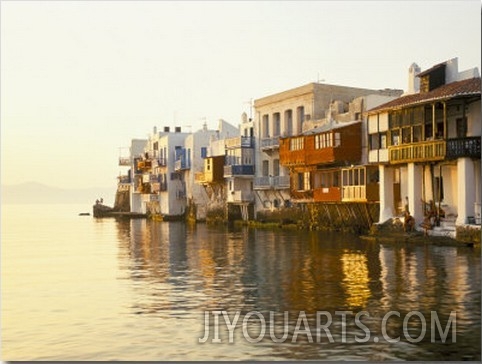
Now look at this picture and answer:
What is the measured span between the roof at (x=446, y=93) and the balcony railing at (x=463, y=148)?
2674mm

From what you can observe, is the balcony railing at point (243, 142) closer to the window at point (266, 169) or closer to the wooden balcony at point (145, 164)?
the window at point (266, 169)

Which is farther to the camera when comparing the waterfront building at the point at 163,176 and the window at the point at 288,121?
the waterfront building at the point at 163,176

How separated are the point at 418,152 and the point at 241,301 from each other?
1047 inches

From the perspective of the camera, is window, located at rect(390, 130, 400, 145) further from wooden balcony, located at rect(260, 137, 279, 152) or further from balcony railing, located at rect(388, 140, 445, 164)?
wooden balcony, located at rect(260, 137, 279, 152)

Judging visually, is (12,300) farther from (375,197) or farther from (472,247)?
(375,197)

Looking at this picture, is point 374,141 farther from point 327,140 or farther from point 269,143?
point 269,143

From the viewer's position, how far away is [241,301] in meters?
23.9

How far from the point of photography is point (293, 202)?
2771 inches

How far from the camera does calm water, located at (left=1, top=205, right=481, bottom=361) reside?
17.1 metres

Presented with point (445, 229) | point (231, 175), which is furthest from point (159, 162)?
point (445, 229)

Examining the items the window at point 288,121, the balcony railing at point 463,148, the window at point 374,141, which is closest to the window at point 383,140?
the window at point 374,141

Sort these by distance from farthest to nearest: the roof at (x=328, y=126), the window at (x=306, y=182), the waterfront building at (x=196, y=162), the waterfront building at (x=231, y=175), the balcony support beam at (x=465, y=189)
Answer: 1. the waterfront building at (x=196, y=162)
2. the waterfront building at (x=231, y=175)
3. the window at (x=306, y=182)
4. the roof at (x=328, y=126)
5. the balcony support beam at (x=465, y=189)

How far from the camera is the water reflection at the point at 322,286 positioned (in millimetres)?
16891

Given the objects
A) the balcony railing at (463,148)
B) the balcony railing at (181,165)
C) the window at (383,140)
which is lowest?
the balcony railing at (463,148)
